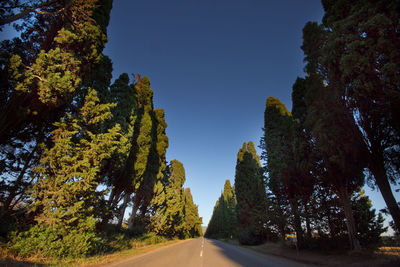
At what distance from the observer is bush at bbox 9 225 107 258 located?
19.8 ft

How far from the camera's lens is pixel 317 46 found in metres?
9.23

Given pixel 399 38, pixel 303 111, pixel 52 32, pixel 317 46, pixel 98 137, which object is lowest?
pixel 98 137

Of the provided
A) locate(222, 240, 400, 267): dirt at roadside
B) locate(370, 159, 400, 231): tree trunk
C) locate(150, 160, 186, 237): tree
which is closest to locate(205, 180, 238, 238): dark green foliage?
locate(150, 160, 186, 237): tree

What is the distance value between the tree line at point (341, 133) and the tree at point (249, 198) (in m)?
5.34

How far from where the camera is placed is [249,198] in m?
23.4

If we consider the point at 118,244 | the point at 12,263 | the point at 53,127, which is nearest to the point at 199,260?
the point at 118,244

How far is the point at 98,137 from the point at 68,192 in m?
2.51

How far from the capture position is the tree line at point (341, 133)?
5711 mm

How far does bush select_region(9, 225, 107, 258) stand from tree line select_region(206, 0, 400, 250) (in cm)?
1109

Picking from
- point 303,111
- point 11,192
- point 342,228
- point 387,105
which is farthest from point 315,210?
point 11,192

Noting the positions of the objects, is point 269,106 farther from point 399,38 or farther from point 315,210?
point 399,38

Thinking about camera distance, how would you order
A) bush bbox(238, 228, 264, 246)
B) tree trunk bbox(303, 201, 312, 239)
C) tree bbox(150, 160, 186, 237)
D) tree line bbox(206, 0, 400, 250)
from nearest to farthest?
1. tree line bbox(206, 0, 400, 250)
2. tree trunk bbox(303, 201, 312, 239)
3. tree bbox(150, 160, 186, 237)
4. bush bbox(238, 228, 264, 246)

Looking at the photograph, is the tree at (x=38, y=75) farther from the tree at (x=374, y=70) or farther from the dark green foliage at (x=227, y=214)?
the dark green foliage at (x=227, y=214)

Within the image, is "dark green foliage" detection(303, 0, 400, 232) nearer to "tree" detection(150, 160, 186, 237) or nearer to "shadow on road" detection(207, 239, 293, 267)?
"shadow on road" detection(207, 239, 293, 267)
